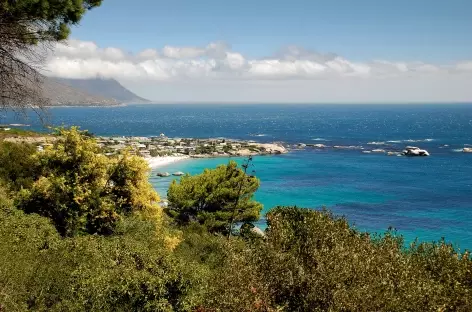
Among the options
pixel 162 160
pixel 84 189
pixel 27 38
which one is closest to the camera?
pixel 27 38

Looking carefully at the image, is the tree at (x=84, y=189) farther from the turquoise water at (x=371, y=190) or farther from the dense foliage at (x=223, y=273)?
the turquoise water at (x=371, y=190)

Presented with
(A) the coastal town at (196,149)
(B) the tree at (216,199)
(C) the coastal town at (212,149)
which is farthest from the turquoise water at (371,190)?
(B) the tree at (216,199)

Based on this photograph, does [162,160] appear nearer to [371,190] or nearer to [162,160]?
[162,160]

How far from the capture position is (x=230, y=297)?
1664 centimetres

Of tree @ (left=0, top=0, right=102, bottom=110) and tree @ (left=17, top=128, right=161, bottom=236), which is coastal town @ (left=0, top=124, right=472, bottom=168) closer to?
tree @ (left=17, top=128, right=161, bottom=236)

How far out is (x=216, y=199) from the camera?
169ft

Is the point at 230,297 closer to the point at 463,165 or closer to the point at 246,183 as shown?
the point at 246,183

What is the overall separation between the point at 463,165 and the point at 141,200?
10902 cm

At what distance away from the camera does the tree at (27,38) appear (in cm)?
1618

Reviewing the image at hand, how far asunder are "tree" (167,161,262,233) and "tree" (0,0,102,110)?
3447 centimetres

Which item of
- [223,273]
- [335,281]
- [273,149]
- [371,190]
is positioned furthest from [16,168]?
[273,149]

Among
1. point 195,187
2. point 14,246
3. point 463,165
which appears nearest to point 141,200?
point 14,246

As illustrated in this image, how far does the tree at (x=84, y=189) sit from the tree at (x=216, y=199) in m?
18.7

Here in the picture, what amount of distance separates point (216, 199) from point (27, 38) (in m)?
36.6
